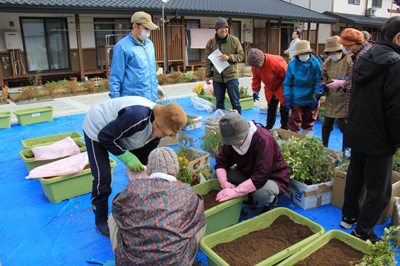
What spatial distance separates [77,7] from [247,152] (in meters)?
9.26

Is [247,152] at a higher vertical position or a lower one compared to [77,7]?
lower

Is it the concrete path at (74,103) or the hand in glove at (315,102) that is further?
the concrete path at (74,103)

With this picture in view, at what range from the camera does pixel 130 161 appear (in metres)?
2.30

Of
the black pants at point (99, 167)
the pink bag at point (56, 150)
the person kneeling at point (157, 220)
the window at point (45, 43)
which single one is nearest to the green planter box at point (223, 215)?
the person kneeling at point (157, 220)

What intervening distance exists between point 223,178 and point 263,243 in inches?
27.7

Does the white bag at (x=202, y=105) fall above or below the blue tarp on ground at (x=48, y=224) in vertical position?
above

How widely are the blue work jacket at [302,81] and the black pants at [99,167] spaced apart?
2.61 metres

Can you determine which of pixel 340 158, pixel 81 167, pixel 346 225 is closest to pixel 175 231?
pixel 346 225

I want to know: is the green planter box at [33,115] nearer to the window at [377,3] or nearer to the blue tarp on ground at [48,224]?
the blue tarp on ground at [48,224]

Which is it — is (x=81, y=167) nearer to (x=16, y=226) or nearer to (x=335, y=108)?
(x=16, y=226)

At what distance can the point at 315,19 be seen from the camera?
54.4ft

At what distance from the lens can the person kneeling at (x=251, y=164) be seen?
229 centimetres

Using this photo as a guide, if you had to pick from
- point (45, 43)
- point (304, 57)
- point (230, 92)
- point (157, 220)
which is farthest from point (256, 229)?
point (45, 43)

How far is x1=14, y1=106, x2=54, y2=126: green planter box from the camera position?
564cm
